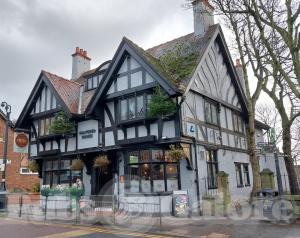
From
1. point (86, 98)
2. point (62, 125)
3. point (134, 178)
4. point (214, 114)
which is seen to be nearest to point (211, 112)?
point (214, 114)

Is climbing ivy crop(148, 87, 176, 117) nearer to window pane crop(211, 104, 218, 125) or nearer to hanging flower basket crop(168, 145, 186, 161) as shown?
hanging flower basket crop(168, 145, 186, 161)

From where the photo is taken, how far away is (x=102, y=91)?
17.0m

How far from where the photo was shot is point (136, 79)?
16297 millimetres

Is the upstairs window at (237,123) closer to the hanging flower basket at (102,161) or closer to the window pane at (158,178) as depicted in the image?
the window pane at (158,178)

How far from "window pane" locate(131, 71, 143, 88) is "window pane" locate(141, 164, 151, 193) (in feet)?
14.3

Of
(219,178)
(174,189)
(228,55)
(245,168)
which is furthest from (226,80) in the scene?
(174,189)

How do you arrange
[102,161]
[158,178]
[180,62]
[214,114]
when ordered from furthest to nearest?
[214,114]
[180,62]
[102,161]
[158,178]

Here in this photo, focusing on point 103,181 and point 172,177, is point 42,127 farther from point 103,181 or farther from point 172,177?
point 172,177

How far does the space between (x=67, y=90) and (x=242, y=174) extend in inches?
521

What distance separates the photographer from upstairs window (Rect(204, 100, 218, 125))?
1766cm

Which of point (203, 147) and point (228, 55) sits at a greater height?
point (228, 55)

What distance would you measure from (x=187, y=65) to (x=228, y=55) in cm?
480

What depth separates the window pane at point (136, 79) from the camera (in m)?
16.1

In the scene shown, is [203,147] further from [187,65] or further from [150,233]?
[150,233]
